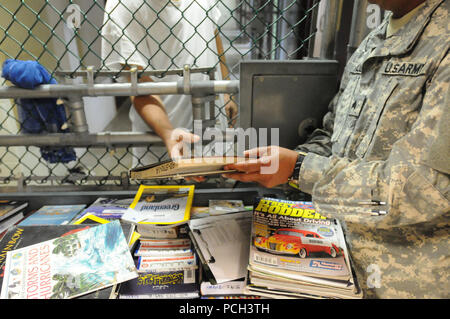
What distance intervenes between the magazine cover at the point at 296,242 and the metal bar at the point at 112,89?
479mm

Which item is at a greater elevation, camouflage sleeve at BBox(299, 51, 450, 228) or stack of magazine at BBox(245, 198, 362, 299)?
camouflage sleeve at BBox(299, 51, 450, 228)

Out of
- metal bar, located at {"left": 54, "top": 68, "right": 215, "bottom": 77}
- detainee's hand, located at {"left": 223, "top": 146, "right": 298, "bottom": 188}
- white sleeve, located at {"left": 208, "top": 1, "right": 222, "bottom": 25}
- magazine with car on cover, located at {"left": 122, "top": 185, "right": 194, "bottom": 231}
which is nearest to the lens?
detainee's hand, located at {"left": 223, "top": 146, "right": 298, "bottom": 188}

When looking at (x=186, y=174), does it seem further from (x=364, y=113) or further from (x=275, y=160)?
(x=364, y=113)

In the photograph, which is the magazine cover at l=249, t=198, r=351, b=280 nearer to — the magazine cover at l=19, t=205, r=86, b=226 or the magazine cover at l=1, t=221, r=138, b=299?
the magazine cover at l=1, t=221, r=138, b=299

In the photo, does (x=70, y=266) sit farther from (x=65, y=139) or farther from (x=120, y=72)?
(x=120, y=72)

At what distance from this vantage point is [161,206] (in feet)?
3.67

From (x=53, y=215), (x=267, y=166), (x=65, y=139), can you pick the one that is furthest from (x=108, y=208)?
(x=267, y=166)

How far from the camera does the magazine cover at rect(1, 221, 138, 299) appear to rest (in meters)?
0.77

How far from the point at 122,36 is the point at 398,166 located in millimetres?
1150

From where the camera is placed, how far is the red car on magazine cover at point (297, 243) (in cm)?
84

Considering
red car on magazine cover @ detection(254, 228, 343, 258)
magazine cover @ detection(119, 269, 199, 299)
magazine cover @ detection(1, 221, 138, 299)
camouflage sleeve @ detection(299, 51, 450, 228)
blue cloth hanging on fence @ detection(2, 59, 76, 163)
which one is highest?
blue cloth hanging on fence @ detection(2, 59, 76, 163)

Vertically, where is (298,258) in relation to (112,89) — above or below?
below

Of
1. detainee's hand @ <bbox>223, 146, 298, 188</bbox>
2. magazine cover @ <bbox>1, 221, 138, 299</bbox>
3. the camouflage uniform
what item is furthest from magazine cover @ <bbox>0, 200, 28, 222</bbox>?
the camouflage uniform
